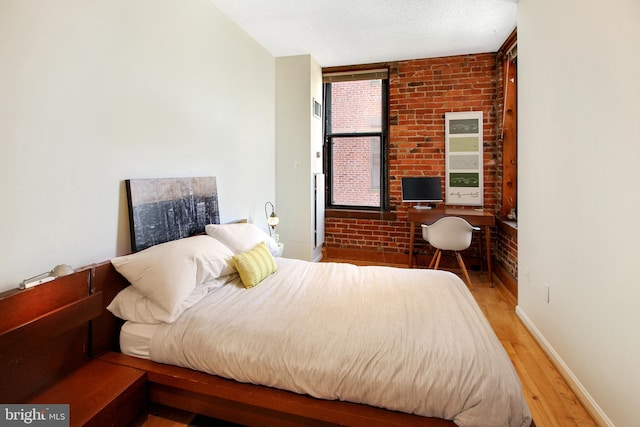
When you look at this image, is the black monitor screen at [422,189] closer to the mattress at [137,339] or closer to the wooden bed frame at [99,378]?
the wooden bed frame at [99,378]

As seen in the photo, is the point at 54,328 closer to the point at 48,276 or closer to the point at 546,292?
the point at 48,276

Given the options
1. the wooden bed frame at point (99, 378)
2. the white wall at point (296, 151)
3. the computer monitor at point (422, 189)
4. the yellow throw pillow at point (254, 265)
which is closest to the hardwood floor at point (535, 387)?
the wooden bed frame at point (99, 378)

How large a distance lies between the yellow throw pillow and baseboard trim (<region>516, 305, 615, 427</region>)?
196cm

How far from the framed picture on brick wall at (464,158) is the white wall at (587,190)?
1.52 meters

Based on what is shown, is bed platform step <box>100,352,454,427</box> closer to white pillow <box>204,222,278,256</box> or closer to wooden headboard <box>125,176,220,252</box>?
wooden headboard <box>125,176,220,252</box>

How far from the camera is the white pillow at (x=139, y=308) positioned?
1655 mm

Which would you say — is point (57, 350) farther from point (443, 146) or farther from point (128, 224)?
point (443, 146)

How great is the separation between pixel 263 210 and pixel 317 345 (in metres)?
2.47

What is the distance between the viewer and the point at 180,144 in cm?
236

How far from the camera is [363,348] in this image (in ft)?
4.55

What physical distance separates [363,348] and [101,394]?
3.81 ft

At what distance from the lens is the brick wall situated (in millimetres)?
3988

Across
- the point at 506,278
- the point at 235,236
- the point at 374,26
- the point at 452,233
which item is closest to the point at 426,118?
the point at 374,26

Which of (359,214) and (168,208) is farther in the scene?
(359,214)
